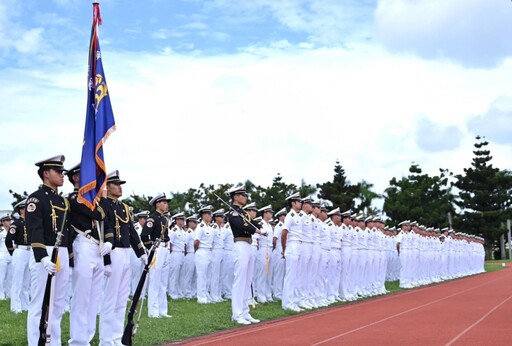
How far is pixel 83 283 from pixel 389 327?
543 centimetres

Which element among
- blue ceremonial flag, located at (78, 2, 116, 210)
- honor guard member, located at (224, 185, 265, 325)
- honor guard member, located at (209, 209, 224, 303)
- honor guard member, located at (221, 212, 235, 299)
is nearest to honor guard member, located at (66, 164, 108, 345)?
blue ceremonial flag, located at (78, 2, 116, 210)

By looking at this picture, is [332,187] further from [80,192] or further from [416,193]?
[80,192]

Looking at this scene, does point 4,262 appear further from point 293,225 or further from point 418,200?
point 418,200

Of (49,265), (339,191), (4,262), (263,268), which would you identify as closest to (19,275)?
(4,262)

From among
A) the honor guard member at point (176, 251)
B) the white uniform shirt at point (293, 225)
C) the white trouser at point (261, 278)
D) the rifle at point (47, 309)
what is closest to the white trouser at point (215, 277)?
the white trouser at point (261, 278)

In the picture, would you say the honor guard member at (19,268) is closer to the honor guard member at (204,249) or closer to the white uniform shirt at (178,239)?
the honor guard member at (204,249)

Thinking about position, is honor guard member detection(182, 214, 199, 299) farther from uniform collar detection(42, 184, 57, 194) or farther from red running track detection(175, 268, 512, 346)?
uniform collar detection(42, 184, 57, 194)

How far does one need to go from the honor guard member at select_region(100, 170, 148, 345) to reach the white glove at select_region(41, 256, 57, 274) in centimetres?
148

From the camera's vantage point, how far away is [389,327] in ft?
37.7

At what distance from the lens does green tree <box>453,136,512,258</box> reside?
6241 centimetres

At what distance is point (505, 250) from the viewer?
72.3 metres

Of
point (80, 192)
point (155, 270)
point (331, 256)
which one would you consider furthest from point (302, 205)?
point (80, 192)

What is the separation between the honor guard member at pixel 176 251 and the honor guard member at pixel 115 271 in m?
9.37

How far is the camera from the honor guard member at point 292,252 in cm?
1502
